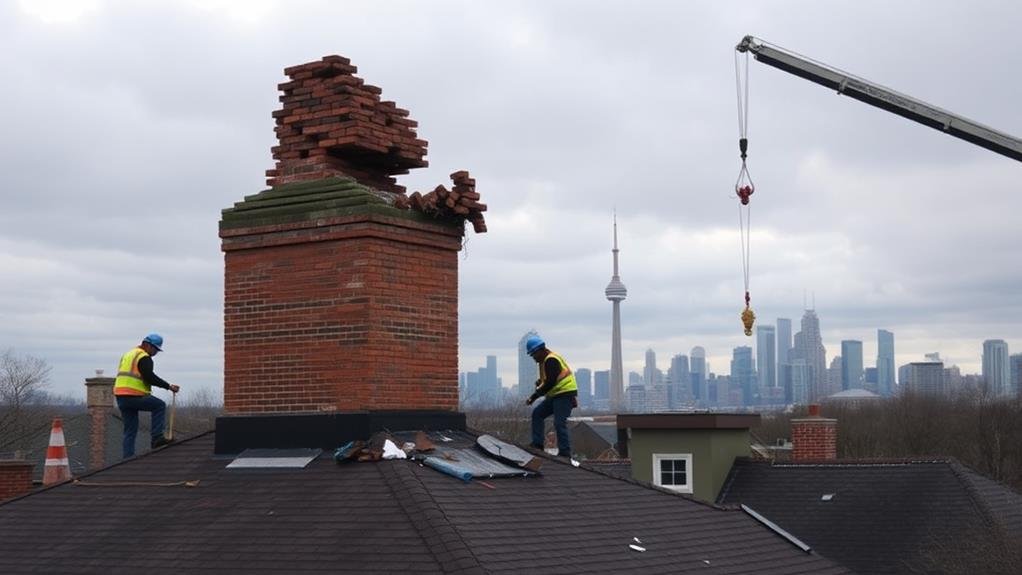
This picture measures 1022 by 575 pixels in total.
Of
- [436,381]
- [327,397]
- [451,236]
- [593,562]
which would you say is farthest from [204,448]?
[593,562]

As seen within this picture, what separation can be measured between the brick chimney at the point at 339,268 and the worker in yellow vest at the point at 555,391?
1.13m

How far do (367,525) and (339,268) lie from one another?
342 centimetres

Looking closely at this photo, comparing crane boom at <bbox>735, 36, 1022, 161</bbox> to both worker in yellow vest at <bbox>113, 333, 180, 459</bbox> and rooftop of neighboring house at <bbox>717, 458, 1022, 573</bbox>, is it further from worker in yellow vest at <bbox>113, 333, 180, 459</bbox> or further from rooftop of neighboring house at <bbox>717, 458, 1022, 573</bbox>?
worker in yellow vest at <bbox>113, 333, 180, 459</bbox>

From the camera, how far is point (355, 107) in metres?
13.6

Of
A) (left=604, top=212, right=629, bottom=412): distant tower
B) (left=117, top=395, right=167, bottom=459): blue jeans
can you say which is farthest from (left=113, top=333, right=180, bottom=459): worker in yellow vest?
(left=604, top=212, right=629, bottom=412): distant tower

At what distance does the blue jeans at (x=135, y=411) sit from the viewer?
14648 millimetres

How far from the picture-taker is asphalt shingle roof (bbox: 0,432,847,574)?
33.1ft

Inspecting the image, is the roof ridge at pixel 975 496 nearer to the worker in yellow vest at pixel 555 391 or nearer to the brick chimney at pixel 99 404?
the worker in yellow vest at pixel 555 391

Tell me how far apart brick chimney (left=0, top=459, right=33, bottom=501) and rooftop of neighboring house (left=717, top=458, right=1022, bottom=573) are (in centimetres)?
1493

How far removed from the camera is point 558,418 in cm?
1488

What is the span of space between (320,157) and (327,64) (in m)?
1.00

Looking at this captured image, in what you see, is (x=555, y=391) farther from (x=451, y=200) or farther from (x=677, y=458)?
(x=677, y=458)

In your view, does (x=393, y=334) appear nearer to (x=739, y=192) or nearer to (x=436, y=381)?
(x=436, y=381)

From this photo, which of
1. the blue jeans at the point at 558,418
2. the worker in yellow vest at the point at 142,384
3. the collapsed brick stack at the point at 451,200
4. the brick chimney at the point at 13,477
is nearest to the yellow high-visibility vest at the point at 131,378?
the worker in yellow vest at the point at 142,384
